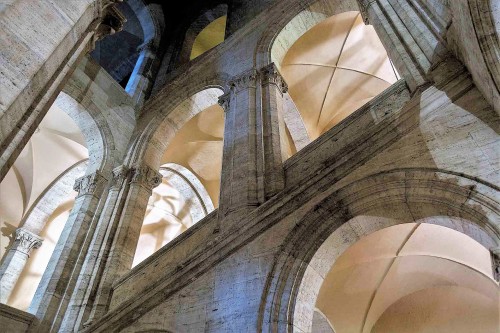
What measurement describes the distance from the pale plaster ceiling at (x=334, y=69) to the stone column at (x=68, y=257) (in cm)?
492

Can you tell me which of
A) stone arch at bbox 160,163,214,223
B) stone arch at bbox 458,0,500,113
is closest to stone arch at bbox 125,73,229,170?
stone arch at bbox 160,163,214,223

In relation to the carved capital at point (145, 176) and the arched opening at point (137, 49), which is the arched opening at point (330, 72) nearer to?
the carved capital at point (145, 176)

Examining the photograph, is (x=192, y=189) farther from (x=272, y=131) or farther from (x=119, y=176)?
(x=272, y=131)

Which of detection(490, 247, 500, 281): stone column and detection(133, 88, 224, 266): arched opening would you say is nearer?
detection(490, 247, 500, 281): stone column

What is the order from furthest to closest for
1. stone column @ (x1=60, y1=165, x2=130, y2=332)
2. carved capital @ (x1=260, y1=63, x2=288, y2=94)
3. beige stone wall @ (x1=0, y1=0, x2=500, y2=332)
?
carved capital @ (x1=260, y1=63, x2=288, y2=94) < stone column @ (x1=60, y1=165, x2=130, y2=332) < beige stone wall @ (x1=0, y1=0, x2=500, y2=332)

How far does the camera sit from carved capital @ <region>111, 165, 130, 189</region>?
7.59 metres

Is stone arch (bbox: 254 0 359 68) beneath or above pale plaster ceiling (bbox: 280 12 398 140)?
beneath

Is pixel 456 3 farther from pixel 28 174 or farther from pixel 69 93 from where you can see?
pixel 28 174

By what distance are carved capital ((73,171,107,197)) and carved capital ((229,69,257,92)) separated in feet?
10.3

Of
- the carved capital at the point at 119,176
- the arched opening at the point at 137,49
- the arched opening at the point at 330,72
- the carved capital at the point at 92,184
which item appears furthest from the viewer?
the arched opening at the point at 137,49

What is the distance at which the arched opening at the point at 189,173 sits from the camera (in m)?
9.76

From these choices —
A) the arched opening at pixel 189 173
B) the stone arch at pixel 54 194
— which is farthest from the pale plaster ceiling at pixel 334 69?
the stone arch at pixel 54 194

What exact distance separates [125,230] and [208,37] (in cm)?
789

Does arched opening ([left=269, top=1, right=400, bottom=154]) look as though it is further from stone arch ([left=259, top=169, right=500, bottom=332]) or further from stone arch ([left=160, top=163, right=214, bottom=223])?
stone arch ([left=259, top=169, right=500, bottom=332])
